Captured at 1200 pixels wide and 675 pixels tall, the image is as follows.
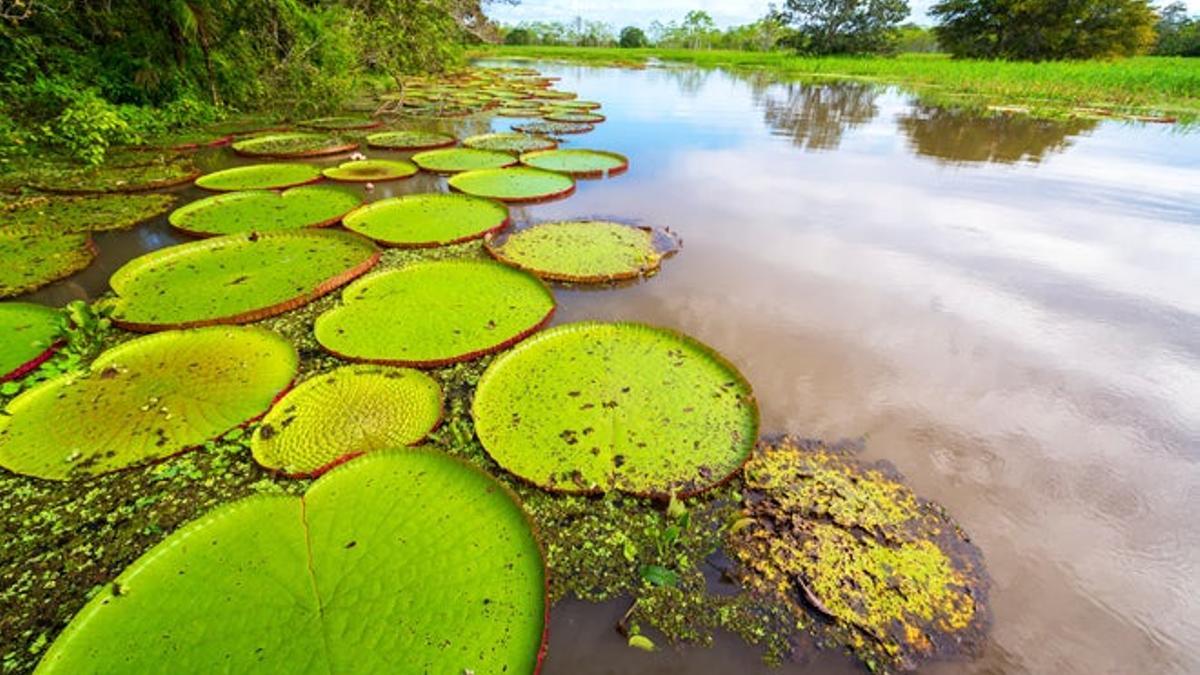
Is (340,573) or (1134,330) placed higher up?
(1134,330)

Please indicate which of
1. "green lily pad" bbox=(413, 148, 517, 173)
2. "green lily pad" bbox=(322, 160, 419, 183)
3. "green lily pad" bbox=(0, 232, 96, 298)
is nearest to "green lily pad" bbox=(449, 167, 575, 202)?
"green lily pad" bbox=(413, 148, 517, 173)

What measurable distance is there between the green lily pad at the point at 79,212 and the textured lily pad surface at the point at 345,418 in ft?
10.6

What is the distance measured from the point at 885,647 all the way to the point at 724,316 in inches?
73.6

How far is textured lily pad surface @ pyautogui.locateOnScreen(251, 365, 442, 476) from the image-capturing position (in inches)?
70.6

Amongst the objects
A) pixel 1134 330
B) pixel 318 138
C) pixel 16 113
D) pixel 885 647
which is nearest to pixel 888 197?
pixel 1134 330

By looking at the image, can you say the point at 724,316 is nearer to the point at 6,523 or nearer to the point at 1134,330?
the point at 1134,330

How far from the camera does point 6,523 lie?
1.53 metres

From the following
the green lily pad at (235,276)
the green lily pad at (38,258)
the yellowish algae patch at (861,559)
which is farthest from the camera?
the green lily pad at (38,258)

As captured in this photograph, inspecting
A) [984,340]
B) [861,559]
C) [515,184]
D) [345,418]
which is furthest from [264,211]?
[984,340]

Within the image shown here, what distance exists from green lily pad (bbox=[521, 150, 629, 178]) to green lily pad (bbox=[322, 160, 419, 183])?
1377mm

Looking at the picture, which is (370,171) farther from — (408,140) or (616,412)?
(616,412)

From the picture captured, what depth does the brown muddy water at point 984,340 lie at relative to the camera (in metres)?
1.38

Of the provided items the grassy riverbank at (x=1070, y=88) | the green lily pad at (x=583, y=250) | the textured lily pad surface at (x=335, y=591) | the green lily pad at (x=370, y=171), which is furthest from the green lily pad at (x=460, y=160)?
the grassy riverbank at (x=1070, y=88)

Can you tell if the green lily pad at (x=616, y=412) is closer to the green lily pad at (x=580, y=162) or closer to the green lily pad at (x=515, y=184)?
the green lily pad at (x=515, y=184)
